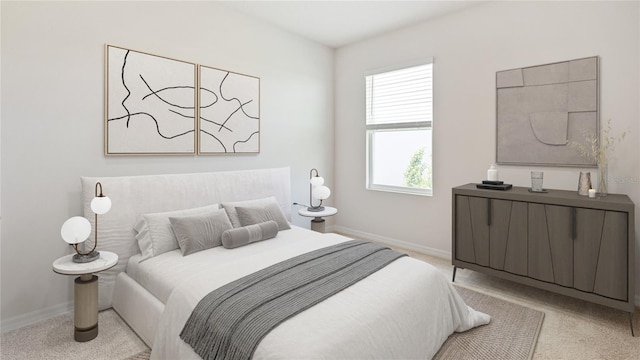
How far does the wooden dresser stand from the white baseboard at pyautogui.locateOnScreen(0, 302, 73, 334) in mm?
3368

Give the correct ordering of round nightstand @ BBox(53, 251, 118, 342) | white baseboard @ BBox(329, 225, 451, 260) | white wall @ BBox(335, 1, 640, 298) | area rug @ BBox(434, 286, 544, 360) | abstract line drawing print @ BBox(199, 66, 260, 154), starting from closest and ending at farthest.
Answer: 1. area rug @ BBox(434, 286, 544, 360)
2. round nightstand @ BBox(53, 251, 118, 342)
3. white wall @ BBox(335, 1, 640, 298)
4. abstract line drawing print @ BBox(199, 66, 260, 154)
5. white baseboard @ BBox(329, 225, 451, 260)

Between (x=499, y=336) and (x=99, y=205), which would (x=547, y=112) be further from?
(x=99, y=205)

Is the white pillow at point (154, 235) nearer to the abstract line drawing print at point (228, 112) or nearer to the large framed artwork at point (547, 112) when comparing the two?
the abstract line drawing print at point (228, 112)

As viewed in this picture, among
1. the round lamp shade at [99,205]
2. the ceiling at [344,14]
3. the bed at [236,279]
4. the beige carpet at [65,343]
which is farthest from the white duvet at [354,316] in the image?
the ceiling at [344,14]

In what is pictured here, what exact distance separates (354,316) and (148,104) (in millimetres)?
2539

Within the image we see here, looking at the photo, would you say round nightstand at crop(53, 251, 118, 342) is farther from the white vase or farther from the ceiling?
the white vase

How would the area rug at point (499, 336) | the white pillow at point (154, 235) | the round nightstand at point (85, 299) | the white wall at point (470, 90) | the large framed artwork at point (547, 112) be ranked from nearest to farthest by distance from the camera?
the area rug at point (499, 336) < the round nightstand at point (85, 299) < the white pillow at point (154, 235) < the white wall at point (470, 90) < the large framed artwork at point (547, 112)

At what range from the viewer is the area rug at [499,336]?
2.04m

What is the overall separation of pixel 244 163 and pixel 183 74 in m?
1.11

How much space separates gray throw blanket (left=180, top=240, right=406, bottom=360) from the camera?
5.01ft

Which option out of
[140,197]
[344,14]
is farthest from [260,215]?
[344,14]

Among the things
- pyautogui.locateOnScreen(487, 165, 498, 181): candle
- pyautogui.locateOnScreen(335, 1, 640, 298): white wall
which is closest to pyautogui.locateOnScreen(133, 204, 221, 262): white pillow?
pyautogui.locateOnScreen(335, 1, 640, 298): white wall

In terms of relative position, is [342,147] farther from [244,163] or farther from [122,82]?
[122,82]

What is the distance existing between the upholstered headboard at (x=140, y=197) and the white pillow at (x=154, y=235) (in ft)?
0.36
